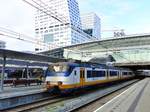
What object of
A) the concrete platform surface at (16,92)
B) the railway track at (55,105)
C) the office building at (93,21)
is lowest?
the railway track at (55,105)

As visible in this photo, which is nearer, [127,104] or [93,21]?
[127,104]

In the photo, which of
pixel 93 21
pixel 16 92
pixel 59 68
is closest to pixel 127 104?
pixel 59 68

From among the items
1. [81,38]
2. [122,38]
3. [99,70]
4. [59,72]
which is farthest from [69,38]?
[122,38]

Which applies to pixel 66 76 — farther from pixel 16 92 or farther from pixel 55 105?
pixel 16 92

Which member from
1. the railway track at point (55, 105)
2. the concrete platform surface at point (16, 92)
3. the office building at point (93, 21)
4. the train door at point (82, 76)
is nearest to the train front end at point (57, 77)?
the railway track at point (55, 105)

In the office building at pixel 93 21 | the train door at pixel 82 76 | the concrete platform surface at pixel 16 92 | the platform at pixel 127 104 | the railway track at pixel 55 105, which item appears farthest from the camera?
the office building at pixel 93 21

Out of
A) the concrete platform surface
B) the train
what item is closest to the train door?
the train

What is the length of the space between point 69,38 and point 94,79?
550cm

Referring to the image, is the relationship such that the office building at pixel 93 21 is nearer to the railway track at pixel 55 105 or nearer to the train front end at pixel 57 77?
the train front end at pixel 57 77

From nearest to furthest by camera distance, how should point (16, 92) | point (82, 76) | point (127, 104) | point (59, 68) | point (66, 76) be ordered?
1. point (127, 104)
2. point (66, 76)
3. point (59, 68)
4. point (16, 92)
5. point (82, 76)

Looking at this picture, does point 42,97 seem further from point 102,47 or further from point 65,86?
point 102,47

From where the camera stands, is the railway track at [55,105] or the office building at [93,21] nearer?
the railway track at [55,105]

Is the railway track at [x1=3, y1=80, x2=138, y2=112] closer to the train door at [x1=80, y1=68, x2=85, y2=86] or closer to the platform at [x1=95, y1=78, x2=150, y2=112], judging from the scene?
the platform at [x1=95, y1=78, x2=150, y2=112]

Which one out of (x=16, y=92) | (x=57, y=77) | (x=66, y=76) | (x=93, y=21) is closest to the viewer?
(x=66, y=76)
